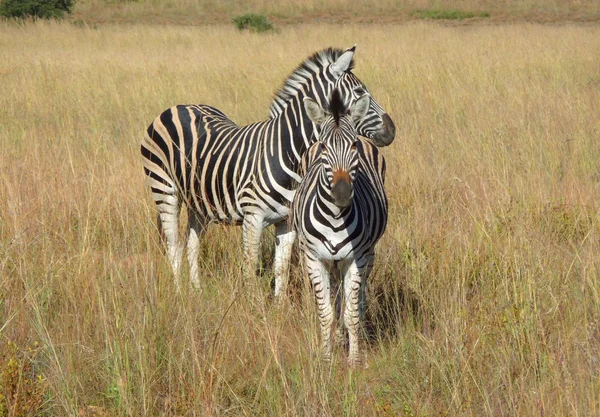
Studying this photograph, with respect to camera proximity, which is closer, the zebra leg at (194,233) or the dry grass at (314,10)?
the zebra leg at (194,233)

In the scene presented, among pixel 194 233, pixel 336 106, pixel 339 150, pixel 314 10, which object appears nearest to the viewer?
pixel 339 150

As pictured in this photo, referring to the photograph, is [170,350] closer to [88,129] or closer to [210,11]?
[88,129]

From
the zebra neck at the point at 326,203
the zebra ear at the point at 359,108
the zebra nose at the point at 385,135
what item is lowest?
the zebra neck at the point at 326,203

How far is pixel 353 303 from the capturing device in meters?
3.98

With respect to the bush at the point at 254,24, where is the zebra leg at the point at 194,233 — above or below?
below

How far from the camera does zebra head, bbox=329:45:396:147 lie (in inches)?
186

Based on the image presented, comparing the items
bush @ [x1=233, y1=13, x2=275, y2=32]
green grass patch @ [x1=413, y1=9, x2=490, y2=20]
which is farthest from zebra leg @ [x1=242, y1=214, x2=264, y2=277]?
green grass patch @ [x1=413, y1=9, x2=490, y2=20]

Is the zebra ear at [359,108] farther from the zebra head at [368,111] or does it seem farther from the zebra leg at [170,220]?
the zebra leg at [170,220]

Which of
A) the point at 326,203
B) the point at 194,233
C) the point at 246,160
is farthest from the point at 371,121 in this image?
the point at 194,233

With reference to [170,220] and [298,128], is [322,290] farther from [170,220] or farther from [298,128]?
[170,220]

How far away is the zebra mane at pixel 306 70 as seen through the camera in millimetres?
5031

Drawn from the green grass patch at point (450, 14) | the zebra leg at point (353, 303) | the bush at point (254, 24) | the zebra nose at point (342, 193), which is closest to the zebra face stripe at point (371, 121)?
the zebra leg at point (353, 303)

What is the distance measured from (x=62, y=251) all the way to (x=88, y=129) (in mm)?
4633

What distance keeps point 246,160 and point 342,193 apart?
1492 mm
